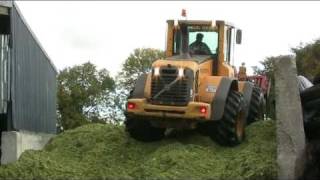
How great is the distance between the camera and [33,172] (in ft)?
32.5

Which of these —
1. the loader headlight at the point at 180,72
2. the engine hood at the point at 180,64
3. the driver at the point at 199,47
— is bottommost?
the loader headlight at the point at 180,72

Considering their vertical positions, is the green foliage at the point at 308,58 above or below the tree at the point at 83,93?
above

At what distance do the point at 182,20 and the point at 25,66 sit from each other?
417 cm

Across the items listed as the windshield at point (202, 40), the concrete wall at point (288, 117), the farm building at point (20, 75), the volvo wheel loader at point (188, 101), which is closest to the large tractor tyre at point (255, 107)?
the volvo wheel loader at point (188, 101)

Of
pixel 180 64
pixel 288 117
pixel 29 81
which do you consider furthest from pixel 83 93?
pixel 288 117

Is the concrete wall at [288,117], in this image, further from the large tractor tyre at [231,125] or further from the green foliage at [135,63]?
the green foliage at [135,63]

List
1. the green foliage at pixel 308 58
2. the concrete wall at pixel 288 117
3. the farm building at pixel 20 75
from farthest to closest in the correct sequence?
1. the green foliage at pixel 308 58
2. the farm building at pixel 20 75
3. the concrete wall at pixel 288 117

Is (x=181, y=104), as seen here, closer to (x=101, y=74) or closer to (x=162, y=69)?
(x=162, y=69)

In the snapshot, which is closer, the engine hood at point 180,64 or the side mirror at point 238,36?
the engine hood at point 180,64

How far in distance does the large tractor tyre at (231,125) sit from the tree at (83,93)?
42.9 meters

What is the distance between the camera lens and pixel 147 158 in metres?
10.8

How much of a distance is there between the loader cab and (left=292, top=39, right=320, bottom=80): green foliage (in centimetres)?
2317

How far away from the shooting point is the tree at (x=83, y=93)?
57.1m

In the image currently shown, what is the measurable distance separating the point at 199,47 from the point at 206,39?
25 cm
